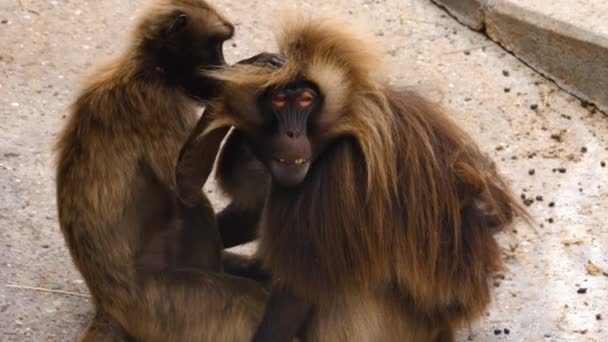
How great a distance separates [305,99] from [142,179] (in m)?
0.87

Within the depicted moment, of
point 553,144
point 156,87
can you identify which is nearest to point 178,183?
point 156,87

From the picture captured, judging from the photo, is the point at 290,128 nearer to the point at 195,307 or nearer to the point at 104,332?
the point at 195,307

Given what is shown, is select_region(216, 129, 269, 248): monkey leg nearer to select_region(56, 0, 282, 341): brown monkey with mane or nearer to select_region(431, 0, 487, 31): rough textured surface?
select_region(56, 0, 282, 341): brown monkey with mane

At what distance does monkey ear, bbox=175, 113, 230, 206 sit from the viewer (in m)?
4.29

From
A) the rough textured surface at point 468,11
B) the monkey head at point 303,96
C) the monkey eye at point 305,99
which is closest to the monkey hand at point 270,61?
the monkey head at point 303,96

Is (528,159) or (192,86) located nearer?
(192,86)

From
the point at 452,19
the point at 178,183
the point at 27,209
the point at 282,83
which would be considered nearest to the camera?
the point at 282,83

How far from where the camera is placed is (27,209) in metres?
5.65

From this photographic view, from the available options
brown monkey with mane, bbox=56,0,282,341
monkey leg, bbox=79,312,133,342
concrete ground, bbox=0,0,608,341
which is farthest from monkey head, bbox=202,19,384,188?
monkey leg, bbox=79,312,133,342

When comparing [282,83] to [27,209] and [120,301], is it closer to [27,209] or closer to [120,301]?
[120,301]

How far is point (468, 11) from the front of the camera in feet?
24.2

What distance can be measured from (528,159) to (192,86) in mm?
2337

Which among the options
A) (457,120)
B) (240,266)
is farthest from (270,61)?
(457,120)

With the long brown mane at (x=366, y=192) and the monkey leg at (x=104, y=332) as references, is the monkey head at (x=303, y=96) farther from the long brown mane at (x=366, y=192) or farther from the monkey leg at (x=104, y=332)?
the monkey leg at (x=104, y=332)
